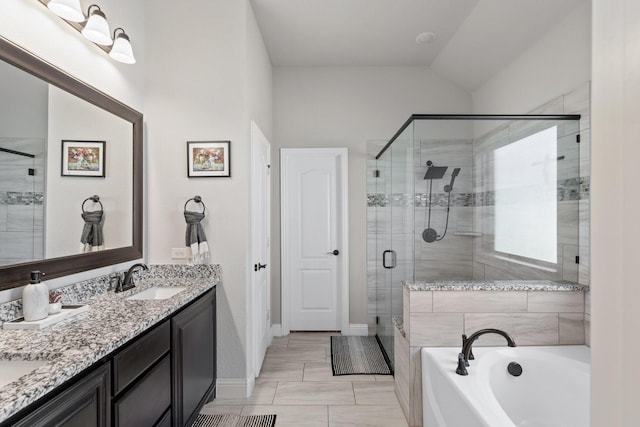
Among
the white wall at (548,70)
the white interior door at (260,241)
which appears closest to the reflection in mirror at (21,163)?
the white interior door at (260,241)

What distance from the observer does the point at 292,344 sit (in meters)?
3.70

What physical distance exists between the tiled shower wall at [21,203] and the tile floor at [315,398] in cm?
162

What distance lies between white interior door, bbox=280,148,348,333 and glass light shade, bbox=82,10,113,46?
2.18 m

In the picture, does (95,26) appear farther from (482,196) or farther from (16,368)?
(482,196)

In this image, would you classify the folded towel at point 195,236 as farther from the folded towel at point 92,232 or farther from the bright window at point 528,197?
the bright window at point 528,197

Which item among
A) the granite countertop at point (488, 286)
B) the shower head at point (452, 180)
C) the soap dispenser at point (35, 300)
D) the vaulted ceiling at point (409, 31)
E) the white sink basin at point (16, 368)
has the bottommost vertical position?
the white sink basin at point (16, 368)

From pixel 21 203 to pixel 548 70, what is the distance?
11.1 feet

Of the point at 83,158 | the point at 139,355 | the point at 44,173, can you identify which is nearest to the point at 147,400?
the point at 139,355

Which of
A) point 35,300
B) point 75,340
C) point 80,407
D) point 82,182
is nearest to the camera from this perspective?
point 80,407

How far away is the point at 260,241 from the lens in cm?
314

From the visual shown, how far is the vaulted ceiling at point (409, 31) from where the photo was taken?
2732 mm

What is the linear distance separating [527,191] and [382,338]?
1938 millimetres

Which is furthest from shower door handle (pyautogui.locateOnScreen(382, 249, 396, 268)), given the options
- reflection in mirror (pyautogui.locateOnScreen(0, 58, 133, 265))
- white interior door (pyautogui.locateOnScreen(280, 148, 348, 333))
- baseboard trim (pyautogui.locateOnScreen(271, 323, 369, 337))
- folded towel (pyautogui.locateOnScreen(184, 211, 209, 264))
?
reflection in mirror (pyautogui.locateOnScreen(0, 58, 133, 265))

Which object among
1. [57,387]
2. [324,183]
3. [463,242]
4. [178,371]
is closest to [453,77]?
[324,183]
